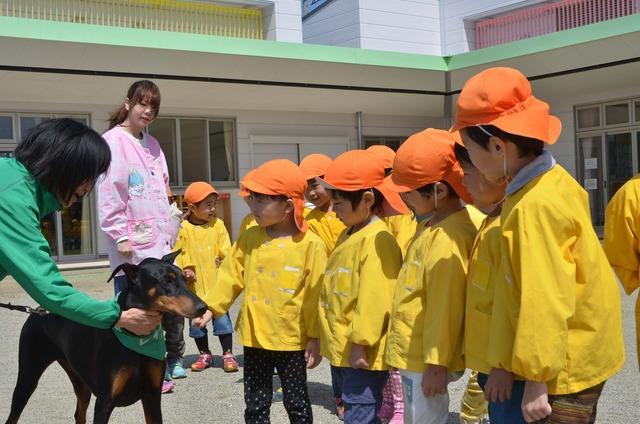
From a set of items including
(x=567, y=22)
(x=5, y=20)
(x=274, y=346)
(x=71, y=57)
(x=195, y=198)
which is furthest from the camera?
(x=567, y=22)

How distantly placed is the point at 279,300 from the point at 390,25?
18770 mm

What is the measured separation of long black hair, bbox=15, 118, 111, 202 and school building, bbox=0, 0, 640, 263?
1006cm

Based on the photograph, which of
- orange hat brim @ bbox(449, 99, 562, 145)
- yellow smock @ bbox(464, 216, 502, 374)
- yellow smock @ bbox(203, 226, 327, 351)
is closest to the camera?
orange hat brim @ bbox(449, 99, 562, 145)

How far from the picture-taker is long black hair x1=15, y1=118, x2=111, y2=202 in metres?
2.83

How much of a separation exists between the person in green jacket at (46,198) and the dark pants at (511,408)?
4.93 feet

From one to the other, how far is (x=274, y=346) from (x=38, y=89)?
1117 cm

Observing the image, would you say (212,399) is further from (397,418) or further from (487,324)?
(487,324)

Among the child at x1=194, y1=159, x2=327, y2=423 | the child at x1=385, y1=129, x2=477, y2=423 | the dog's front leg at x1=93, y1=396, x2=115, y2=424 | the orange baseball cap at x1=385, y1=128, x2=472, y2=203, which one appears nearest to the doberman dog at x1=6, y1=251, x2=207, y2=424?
the dog's front leg at x1=93, y1=396, x2=115, y2=424

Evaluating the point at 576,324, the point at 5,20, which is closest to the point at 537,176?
the point at 576,324

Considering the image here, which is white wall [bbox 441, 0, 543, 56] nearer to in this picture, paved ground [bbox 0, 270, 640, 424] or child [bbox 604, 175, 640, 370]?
paved ground [bbox 0, 270, 640, 424]

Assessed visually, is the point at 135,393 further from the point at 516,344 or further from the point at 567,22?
the point at 567,22

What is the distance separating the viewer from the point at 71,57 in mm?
12750

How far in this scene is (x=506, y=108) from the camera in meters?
2.41

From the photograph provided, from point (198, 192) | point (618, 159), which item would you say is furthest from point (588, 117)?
point (198, 192)
